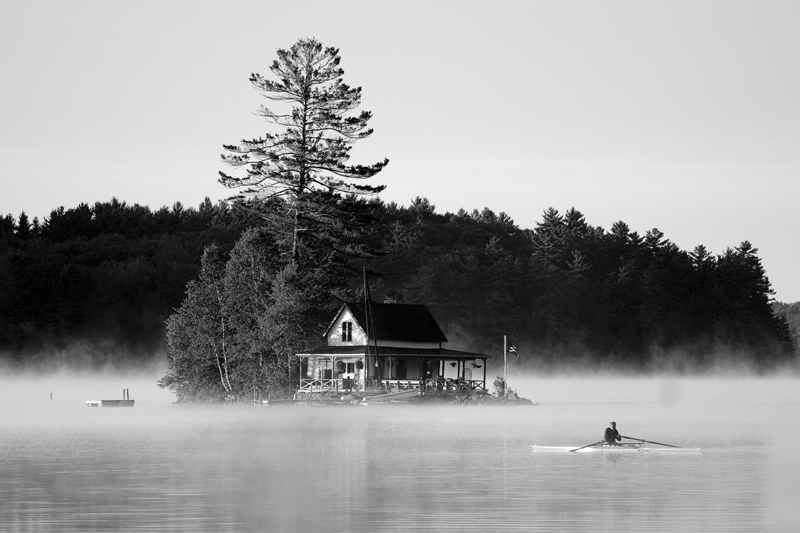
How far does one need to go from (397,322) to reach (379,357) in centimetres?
385

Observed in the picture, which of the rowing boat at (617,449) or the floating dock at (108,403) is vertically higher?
the floating dock at (108,403)

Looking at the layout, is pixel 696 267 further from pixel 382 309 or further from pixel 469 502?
pixel 469 502

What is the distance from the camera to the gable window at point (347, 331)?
265 feet

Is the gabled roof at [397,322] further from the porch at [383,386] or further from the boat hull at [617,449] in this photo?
the boat hull at [617,449]

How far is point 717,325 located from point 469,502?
135819 millimetres

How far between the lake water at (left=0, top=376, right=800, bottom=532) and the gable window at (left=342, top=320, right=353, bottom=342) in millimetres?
12523

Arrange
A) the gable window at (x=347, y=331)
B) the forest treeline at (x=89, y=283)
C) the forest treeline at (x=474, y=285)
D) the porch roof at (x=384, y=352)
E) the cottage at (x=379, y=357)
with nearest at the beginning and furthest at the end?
1. the porch roof at (x=384, y=352)
2. the cottage at (x=379, y=357)
3. the gable window at (x=347, y=331)
4. the forest treeline at (x=89, y=283)
5. the forest treeline at (x=474, y=285)

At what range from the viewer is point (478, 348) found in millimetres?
139125

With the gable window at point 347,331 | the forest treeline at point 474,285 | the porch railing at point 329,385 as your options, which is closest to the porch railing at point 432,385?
the porch railing at point 329,385

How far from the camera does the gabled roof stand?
80.4 m

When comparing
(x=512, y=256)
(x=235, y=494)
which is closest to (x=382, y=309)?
(x=235, y=494)

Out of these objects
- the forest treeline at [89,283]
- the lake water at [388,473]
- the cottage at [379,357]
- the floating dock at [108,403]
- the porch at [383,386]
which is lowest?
the lake water at [388,473]

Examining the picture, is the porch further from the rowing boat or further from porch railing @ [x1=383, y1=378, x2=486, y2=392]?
the rowing boat

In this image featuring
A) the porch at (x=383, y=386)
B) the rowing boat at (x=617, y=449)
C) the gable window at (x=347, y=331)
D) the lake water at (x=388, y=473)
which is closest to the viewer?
the lake water at (x=388, y=473)
